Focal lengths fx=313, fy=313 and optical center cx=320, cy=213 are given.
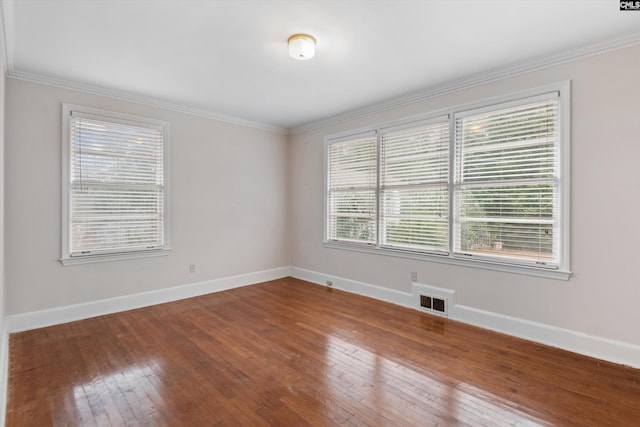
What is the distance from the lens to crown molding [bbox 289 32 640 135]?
8.78 ft

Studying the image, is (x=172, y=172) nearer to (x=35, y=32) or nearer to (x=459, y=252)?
(x=35, y=32)

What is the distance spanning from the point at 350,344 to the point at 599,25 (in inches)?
133

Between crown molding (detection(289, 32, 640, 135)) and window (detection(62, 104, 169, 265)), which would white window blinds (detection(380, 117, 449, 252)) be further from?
window (detection(62, 104, 169, 265))

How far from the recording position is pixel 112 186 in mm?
3850

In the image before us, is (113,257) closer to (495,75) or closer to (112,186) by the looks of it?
(112,186)

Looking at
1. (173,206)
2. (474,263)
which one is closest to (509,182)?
(474,263)

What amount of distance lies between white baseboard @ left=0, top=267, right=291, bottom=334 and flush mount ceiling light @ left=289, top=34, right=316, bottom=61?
11.5 ft

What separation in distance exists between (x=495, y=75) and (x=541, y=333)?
104 inches

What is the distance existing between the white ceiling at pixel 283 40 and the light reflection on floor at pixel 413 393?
2758mm

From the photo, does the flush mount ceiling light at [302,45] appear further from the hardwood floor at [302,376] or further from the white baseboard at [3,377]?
the white baseboard at [3,377]

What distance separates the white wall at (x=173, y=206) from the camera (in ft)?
10.8

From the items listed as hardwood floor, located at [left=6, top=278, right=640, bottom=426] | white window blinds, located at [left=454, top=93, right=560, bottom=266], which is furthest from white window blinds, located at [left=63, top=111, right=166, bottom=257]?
white window blinds, located at [left=454, top=93, right=560, bottom=266]

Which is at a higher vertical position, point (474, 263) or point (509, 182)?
point (509, 182)

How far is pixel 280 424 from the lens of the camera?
1906 mm
